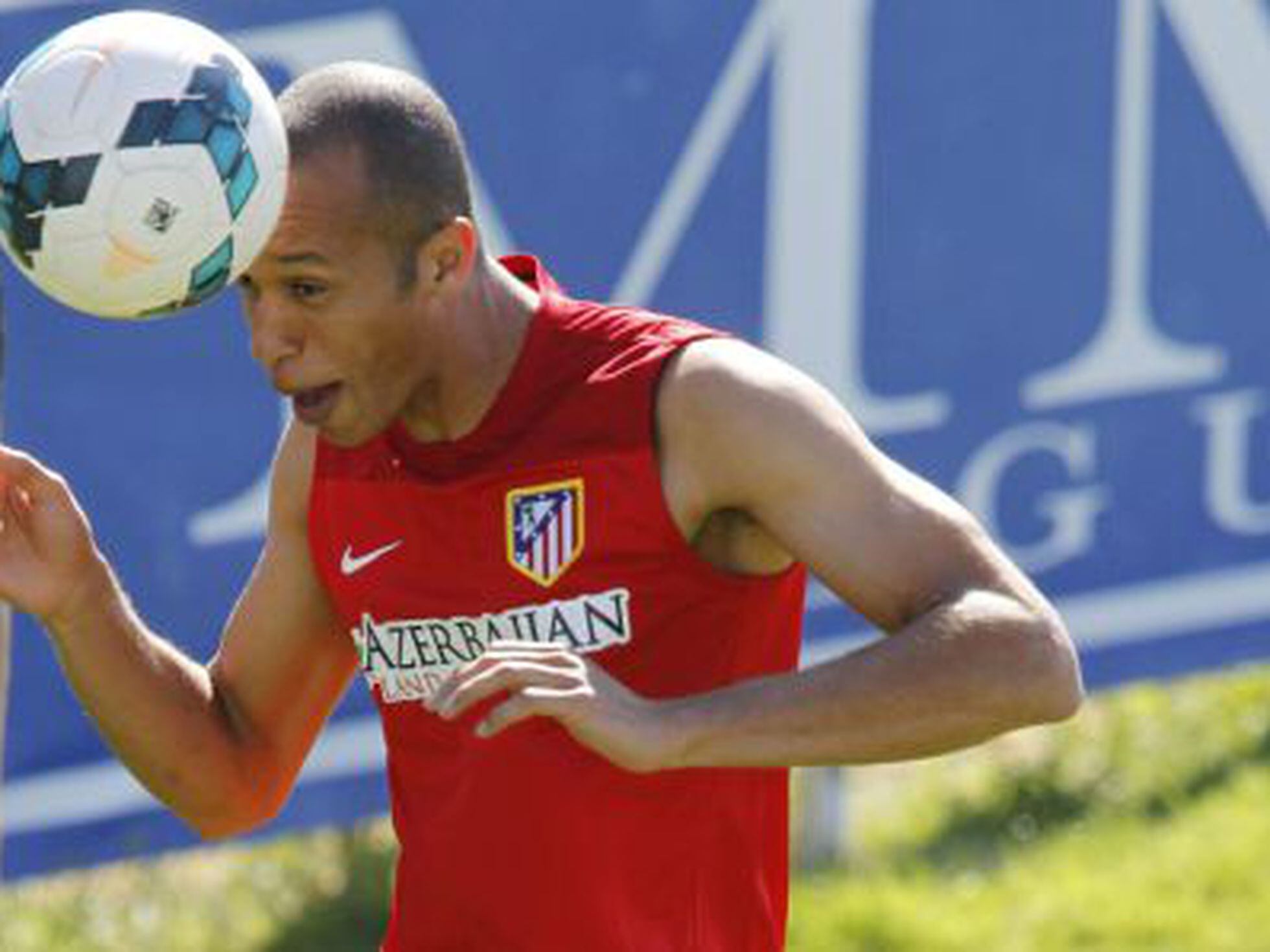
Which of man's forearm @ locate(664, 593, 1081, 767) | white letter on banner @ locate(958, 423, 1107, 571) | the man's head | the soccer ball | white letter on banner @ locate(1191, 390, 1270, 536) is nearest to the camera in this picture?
man's forearm @ locate(664, 593, 1081, 767)

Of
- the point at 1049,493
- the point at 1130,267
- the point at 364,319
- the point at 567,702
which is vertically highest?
the point at 364,319

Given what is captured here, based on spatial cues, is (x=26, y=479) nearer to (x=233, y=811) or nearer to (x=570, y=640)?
(x=233, y=811)

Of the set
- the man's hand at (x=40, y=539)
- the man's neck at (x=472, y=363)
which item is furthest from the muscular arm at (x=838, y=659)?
the man's hand at (x=40, y=539)

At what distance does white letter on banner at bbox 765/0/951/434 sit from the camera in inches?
312

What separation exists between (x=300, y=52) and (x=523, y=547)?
2.31m

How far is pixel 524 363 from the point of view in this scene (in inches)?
207

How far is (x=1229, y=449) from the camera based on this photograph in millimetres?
8508

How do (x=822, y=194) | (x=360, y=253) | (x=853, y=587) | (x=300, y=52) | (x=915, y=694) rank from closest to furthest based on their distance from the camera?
1. (x=915, y=694)
2. (x=853, y=587)
3. (x=360, y=253)
4. (x=300, y=52)
5. (x=822, y=194)

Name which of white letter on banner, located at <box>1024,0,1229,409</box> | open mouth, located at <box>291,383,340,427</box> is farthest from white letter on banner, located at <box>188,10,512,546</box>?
open mouth, located at <box>291,383,340,427</box>

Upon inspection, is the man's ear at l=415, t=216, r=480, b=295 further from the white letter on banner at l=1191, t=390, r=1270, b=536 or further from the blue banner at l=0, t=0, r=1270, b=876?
the white letter on banner at l=1191, t=390, r=1270, b=536

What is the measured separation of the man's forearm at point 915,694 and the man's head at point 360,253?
67cm

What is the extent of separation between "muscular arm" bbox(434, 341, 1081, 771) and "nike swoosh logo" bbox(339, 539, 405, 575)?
45cm

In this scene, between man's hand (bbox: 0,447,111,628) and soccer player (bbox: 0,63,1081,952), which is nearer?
soccer player (bbox: 0,63,1081,952)

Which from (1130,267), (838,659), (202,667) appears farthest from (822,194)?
(838,659)
